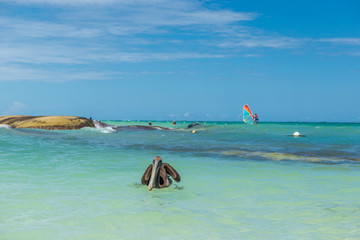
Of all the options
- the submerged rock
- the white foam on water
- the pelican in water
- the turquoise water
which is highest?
the submerged rock

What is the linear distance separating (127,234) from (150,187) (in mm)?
3004

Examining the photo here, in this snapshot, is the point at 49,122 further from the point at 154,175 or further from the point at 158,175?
the point at 154,175

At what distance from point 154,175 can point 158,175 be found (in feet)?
0.64

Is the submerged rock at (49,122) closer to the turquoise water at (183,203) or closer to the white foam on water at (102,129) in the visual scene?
the white foam on water at (102,129)

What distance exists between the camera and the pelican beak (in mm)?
9170

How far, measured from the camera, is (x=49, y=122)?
38.2 metres

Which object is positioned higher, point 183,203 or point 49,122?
point 49,122

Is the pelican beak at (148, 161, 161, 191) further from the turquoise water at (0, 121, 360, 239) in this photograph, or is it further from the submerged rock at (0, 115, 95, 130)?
the submerged rock at (0, 115, 95, 130)

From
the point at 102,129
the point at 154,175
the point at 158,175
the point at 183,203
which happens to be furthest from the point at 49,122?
the point at 183,203

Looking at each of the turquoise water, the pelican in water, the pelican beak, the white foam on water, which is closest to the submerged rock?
the white foam on water

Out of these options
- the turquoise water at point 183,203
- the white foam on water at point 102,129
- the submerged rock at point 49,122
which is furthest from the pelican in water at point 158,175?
the white foam on water at point 102,129

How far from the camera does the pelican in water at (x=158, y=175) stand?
9.30 metres

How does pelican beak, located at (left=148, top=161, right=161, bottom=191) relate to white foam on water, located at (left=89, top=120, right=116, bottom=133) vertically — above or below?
below

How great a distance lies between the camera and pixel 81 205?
25.6 feet
